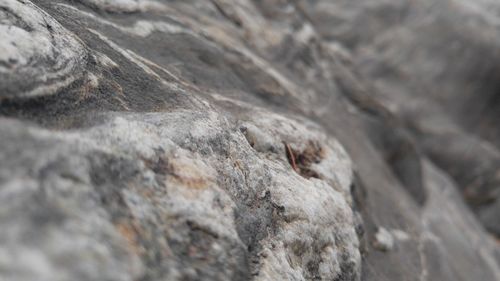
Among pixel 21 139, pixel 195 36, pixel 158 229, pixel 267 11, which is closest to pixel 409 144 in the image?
pixel 267 11

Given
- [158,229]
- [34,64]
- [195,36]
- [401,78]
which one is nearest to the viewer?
[158,229]

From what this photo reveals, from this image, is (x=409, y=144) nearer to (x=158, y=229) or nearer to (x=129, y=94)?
(x=129, y=94)

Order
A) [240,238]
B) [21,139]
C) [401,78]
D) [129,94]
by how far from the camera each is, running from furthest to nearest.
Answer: [401,78], [129,94], [240,238], [21,139]

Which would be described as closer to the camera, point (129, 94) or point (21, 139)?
point (21, 139)

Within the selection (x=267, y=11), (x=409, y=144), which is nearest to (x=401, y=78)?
(x=409, y=144)

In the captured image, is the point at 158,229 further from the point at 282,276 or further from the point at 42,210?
the point at 282,276

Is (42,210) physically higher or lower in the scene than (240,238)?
higher
